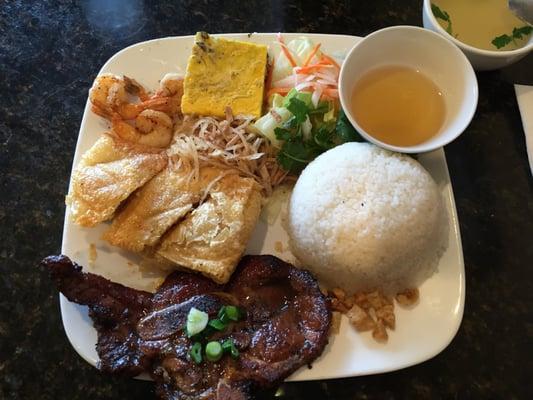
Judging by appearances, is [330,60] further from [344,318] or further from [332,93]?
[344,318]

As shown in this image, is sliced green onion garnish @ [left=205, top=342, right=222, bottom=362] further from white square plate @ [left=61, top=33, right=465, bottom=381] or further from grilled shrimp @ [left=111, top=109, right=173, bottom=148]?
grilled shrimp @ [left=111, top=109, right=173, bottom=148]

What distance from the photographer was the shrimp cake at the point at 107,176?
1841mm

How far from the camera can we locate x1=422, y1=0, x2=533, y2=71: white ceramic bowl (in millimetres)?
2092

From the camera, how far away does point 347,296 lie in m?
1.91

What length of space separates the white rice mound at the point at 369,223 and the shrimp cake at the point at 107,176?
23.2 inches

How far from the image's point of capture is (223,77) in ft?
6.89

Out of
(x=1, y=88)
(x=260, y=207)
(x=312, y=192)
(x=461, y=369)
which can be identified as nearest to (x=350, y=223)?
(x=312, y=192)

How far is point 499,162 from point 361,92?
74 centimetres

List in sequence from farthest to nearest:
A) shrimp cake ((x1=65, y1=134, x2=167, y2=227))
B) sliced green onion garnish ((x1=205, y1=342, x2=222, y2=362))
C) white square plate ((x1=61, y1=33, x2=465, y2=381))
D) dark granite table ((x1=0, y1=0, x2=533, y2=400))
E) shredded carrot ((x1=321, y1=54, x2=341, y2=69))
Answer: shredded carrot ((x1=321, y1=54, x2=341, y2=69)), dark granite table ((x1=0, y1=0, x2=533, y2=400)), shrimp cake ((x1=65, y1=134, x2=167, y2=227)), white square plate ((x1=61, y1=33, x2=465, y2=381)), sliced green onion garnish ((x1=205, y1=342, x2=222, y2=362))

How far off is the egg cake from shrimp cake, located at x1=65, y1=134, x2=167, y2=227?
28cm

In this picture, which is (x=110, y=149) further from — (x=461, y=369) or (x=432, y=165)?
(x=461, y=369)

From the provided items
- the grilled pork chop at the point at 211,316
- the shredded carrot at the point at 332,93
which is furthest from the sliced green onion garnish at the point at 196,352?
the shredded carrot at the point at 332,93

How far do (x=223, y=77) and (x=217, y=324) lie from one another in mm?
1004

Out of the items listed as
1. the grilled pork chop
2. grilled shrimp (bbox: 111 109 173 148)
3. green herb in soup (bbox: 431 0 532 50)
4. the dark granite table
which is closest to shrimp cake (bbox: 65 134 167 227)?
grilled shrimp (bbox: 111 109 173 148)
